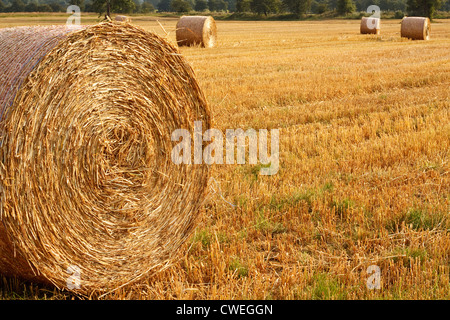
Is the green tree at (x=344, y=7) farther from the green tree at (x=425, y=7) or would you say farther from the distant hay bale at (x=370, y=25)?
the distant hay bale at (x=370, y=25)

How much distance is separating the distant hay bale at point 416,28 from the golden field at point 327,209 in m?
15.8

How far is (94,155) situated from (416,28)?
24.1 meters

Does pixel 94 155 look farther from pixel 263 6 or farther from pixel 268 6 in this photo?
pixel 268 6

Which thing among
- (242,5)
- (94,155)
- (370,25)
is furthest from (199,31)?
(242,5)

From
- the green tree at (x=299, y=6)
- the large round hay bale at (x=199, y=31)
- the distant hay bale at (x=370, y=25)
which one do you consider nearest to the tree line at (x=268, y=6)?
the green tree at (x=299, y=6)

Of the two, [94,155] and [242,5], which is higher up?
[242,5]

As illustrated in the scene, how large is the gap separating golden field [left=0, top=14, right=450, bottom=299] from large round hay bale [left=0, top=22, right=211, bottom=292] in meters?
0.22

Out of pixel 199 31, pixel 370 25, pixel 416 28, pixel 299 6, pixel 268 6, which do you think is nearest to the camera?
pixel 199 31

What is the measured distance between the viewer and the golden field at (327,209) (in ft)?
12.2

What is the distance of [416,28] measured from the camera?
81.9 ft

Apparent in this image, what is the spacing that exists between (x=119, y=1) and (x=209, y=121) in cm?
4395

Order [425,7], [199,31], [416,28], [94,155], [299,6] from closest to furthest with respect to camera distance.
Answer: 1. [94,155]
2. [199,31]
3. [416,28]
4. [425,7]
5. [299,6]

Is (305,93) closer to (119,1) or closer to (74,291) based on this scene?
(74,291)

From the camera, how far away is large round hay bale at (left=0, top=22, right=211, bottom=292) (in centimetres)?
332
